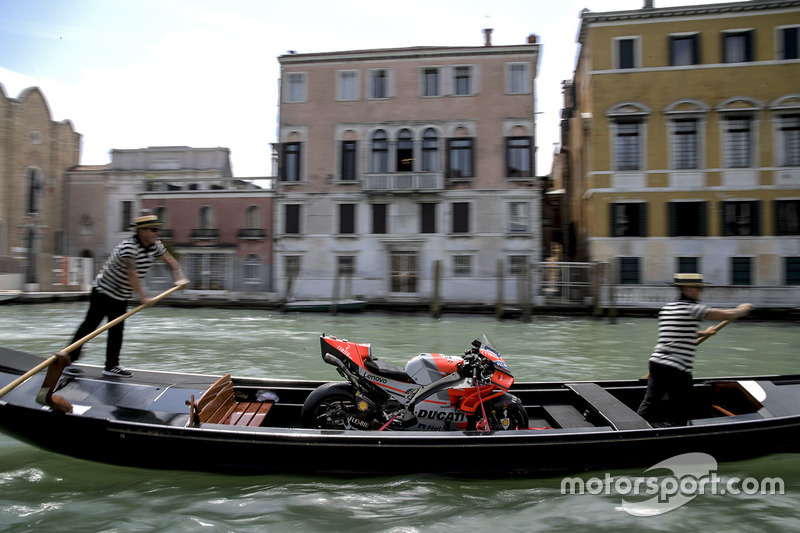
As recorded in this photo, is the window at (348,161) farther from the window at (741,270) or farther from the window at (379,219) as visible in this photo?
the window at (741,270)

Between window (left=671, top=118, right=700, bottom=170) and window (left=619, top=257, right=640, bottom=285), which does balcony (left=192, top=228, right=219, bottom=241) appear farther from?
window (left=671, top=118, right=700, bottom=170)

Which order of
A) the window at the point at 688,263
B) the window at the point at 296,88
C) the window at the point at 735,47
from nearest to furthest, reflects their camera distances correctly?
the window at the point at 735,47 < the window at the point at 688,263 < the window at the point at 296,88

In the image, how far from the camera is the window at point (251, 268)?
67.9ft

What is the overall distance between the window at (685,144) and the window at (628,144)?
959 millimetres

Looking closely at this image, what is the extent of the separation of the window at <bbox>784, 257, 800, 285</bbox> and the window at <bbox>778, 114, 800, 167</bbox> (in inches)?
104

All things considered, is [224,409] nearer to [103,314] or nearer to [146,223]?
[103,314]

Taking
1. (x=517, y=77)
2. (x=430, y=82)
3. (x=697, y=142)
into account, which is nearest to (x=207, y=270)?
(x=430, y=82)

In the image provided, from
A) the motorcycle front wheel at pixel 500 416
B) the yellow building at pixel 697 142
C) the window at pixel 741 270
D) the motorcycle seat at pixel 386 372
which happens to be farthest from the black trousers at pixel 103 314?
the window at pixel 741 270

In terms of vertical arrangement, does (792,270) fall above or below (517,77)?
below

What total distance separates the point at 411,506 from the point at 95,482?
1860 mm

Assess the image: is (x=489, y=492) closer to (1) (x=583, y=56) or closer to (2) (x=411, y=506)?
(2) (x=411, y=506)

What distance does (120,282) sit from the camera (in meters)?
4.19

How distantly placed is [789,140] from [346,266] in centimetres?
1353

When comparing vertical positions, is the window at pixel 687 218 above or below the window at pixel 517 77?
below
